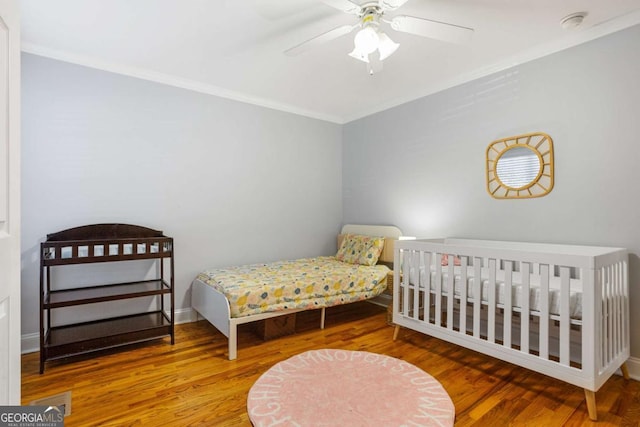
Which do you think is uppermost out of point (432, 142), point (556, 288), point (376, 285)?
point (432, 142)

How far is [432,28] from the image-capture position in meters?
1.81

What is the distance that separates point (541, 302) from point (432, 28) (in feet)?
5.58

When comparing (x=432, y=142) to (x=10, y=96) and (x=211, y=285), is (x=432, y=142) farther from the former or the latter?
(x=10, y=96)

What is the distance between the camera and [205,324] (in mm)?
3191

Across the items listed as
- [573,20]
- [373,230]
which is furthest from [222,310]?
[573,20]

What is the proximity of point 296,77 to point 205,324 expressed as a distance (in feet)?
8.39

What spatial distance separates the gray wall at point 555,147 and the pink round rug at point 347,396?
176 cm

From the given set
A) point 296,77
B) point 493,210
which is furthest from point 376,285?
point 296,77

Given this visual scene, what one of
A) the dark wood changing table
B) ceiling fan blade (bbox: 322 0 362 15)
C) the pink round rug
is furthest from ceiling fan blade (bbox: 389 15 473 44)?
the dark wood changing table

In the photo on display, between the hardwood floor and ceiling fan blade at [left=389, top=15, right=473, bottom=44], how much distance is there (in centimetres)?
209

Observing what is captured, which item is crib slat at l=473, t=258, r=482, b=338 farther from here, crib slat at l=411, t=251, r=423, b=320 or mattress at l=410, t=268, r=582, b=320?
crib slat at l=411, t=251, r=423, b=320

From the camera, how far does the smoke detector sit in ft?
6.95

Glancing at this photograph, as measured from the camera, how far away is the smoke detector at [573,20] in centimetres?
212

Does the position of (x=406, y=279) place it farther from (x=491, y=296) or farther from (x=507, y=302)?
(x=507, y=302)
